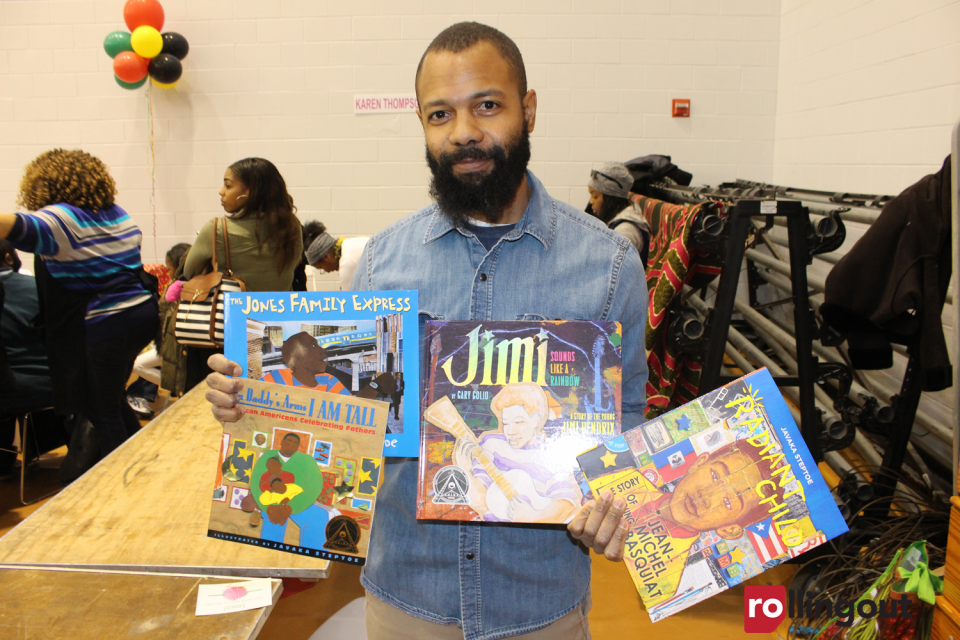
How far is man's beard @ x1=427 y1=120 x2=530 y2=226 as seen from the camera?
1057mm

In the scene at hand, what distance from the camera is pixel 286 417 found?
0.94m

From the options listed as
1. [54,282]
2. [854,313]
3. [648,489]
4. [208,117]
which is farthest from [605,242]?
[208,117]

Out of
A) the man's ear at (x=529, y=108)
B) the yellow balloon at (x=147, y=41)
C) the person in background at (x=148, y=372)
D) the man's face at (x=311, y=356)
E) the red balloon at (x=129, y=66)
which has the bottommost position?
the person in background at (x=148, y=372)

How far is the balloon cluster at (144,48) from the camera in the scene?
428cm

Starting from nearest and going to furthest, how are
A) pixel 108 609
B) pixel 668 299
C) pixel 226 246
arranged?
pixel 108 609 → pixel 668 299 → pixel 226 246

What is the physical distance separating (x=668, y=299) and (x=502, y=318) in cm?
151

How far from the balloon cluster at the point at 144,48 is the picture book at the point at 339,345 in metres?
4.21

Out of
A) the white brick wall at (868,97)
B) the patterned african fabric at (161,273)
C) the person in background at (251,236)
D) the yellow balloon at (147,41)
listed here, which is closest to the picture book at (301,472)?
the person in background at (251,236)

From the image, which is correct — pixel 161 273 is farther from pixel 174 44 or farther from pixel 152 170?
pixel 174 44

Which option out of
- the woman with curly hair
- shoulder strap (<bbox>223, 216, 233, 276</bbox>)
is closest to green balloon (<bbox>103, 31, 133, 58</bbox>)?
the woman with curly hair

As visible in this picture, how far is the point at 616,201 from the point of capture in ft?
10.8

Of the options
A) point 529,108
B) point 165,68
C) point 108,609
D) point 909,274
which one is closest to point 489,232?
point 529,108

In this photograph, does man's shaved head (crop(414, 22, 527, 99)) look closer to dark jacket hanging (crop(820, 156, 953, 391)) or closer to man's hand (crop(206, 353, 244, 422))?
man's hand (crop(206, 353, 244, 422))

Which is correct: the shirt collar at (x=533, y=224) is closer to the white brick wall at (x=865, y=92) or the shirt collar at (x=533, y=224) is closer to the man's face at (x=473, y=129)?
the man's face at (x=473, y=129)
